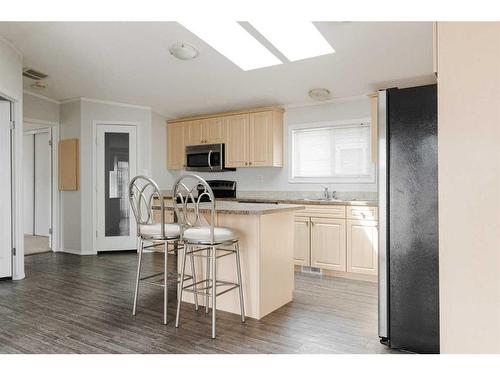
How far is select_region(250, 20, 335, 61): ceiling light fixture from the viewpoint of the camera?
11.5 feet

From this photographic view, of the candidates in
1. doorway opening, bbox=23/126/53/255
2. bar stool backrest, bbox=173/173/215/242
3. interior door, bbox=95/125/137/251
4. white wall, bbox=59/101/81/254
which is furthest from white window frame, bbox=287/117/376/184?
doorway opening, bbox=23/126/53/255

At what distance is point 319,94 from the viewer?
4.55 metres

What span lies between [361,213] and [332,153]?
3.93 ft

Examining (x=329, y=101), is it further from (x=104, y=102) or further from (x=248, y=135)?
(x=104, y=102)

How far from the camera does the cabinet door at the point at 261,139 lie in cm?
497

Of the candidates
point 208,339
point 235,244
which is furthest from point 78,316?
point 235,244

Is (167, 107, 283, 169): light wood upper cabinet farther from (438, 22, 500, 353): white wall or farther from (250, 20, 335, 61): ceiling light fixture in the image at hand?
(438, 22, 500, 353): white wall

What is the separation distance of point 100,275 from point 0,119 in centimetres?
204

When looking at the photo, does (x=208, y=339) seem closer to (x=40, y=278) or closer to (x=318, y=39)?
(x=40, y=278)

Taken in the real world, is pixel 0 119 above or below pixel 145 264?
above

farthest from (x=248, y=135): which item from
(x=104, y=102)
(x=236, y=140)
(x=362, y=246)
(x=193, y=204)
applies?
(x=193, y=204)

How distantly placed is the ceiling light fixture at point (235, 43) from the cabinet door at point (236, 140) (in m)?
1.10

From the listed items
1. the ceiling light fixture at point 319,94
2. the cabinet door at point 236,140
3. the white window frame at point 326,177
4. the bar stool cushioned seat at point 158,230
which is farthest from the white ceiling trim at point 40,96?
the ceiling light fixture at point 319,94
